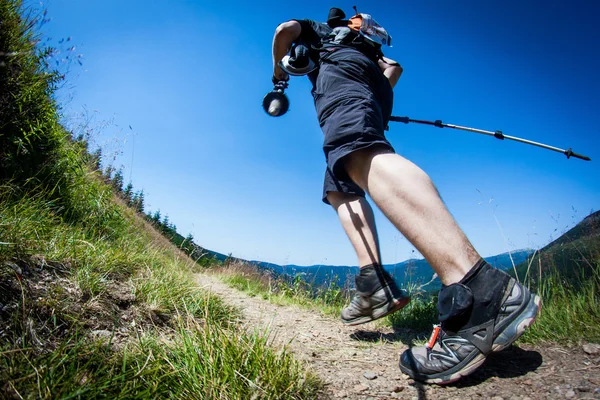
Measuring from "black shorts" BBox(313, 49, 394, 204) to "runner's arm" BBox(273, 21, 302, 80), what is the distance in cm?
56

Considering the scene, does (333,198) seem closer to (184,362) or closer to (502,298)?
→ (502,298)

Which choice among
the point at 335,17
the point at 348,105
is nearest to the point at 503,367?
the point at 348,105

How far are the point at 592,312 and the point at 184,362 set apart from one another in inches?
80.0

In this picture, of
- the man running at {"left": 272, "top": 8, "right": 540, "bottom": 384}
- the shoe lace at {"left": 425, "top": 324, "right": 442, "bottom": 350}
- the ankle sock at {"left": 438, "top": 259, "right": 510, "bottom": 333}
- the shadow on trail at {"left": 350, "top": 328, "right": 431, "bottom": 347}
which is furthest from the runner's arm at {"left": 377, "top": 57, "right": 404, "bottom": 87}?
the shadow on trail at {"left": 350, "top": 328, "right": 431, "bottom": 347}

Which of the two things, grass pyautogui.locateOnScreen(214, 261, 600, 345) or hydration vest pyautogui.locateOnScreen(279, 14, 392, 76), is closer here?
grass pyautogui.locateOnScreen(214, 261, 600, 345)

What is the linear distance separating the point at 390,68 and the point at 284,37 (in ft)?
2.75

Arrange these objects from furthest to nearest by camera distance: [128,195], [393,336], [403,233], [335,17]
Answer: [128,195], [335,17], [393,336], [403,233]

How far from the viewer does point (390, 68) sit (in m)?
2.29

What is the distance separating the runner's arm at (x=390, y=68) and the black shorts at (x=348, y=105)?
14.8 inches

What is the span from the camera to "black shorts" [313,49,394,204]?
143 cm

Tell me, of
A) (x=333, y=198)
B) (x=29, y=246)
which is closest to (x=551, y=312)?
(x=333, y=198)

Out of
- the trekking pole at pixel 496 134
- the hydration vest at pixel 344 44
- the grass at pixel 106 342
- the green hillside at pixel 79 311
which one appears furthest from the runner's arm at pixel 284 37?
the grass at pixel 106 342

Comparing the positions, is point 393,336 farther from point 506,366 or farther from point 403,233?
point 403,233

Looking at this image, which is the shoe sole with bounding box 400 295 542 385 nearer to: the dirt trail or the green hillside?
the dirt trail
